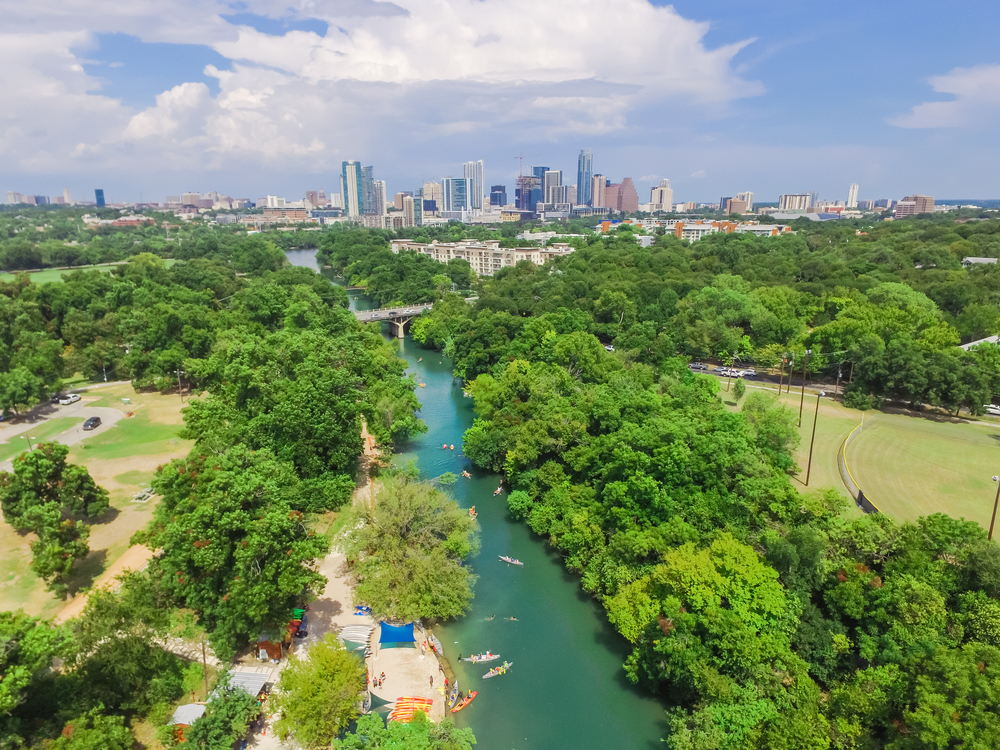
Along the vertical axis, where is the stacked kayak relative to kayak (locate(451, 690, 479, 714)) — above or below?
above

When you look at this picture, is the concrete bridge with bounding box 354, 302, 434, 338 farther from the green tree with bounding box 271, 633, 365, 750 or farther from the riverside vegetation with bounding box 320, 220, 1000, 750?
the green tree with bounding box 271, 633, 365, 750

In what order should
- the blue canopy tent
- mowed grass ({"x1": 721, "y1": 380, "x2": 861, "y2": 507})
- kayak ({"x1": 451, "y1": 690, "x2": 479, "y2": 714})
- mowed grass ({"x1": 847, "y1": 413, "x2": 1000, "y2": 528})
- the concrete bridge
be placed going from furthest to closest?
the concrete bridge < mowed grass ({"x1": 721, "y1": 380, "x2": 861, "y2": 507}) < mowed grass ({"x1": 847, "y1": 413, "x2": 1000, "y2": 528}) < the blue canopy tent < kayak ({"x1": 451, "y1": 690, "x2": 479, "y2": 714})

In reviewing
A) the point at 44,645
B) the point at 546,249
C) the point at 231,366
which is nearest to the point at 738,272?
the point at 546,249

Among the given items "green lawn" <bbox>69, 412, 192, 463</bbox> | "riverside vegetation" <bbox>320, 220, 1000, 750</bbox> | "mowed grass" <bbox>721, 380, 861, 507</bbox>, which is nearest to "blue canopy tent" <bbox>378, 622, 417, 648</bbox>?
"riverside vegetation" <bbox>320, 220, 1000, 750</bbox>

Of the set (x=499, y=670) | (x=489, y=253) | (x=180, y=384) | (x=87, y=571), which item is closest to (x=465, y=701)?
(x=499, y=670)

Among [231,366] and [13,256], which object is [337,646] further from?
[13,256]

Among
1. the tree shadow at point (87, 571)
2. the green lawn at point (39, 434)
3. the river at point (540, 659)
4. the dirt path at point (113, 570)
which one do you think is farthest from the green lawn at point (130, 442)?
the river at point (540, 659)
